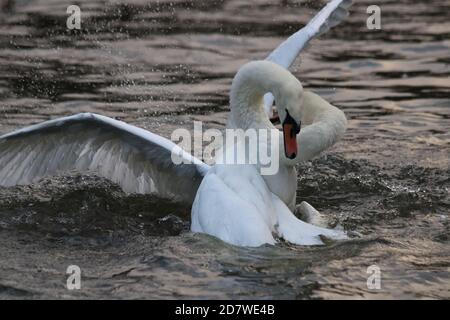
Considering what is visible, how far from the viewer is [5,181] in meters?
9.40

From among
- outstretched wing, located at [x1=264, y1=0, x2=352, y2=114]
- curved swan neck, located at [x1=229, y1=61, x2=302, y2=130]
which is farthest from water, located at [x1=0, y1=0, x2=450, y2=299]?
outstretched wing, located at [x1=264, y1=0, x2=352, y2=114]

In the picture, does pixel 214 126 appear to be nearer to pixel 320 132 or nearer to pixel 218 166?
pixel 218 166

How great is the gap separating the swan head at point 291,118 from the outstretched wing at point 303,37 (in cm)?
191

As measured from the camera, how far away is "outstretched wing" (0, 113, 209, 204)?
9.04 meters

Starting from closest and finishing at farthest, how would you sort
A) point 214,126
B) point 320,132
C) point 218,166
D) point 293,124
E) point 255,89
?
point 293,124, point 320,132, point 218,166, point 255,89, point 214,126

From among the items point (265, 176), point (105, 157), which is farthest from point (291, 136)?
point (105, 157)

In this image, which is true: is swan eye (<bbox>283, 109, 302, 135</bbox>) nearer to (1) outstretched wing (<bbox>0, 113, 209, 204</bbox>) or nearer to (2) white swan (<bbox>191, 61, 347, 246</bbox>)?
(2) white swan (<bbox>191, 61, 347, 246</bbox>)

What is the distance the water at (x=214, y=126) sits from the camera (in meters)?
7.70

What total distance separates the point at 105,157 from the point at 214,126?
8.90 feet

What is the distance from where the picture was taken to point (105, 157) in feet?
31.1

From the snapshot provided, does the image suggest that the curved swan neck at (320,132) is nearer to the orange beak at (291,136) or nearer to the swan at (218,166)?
the swan at (218,166)

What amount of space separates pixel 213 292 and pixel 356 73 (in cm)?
686
